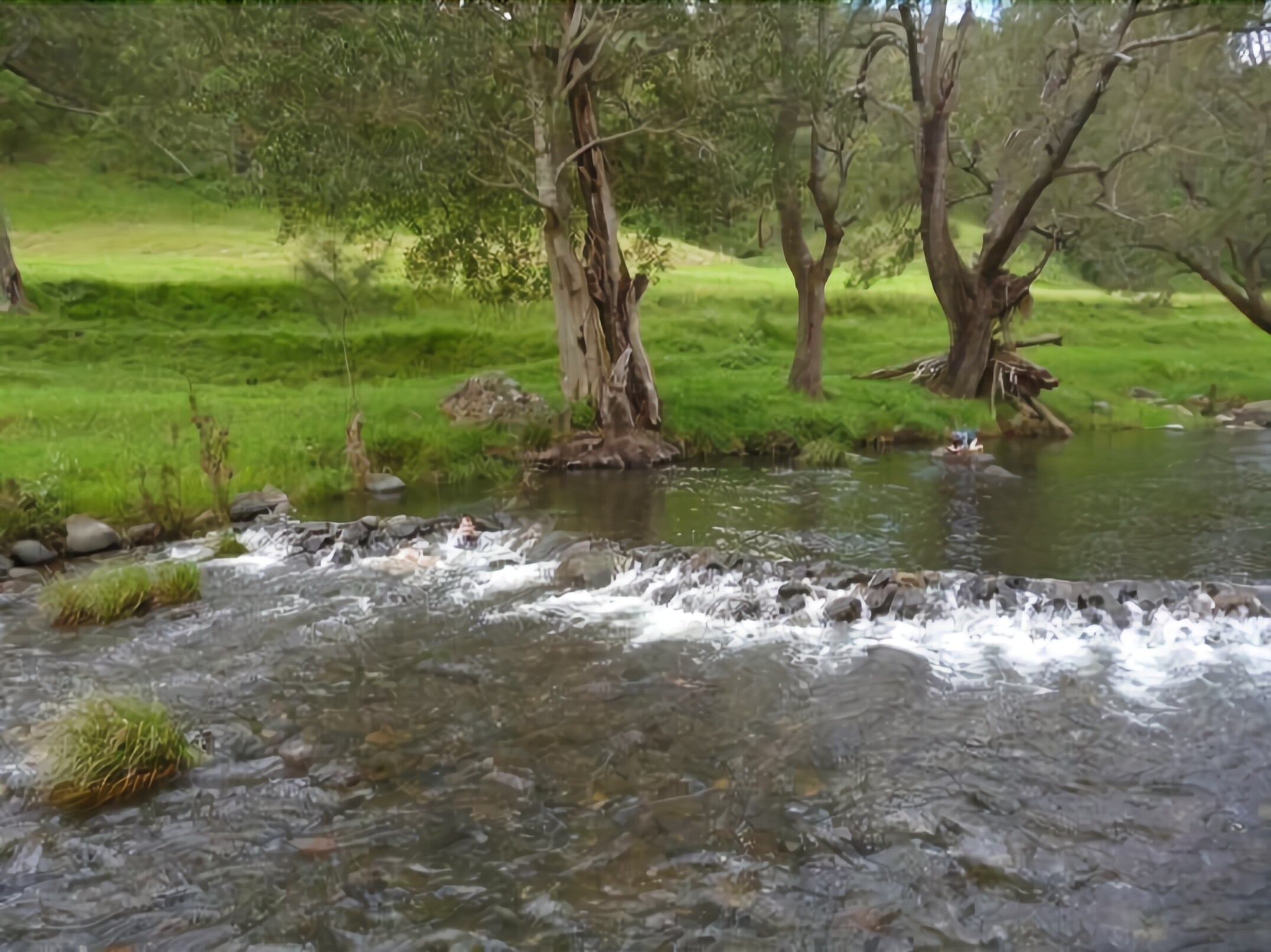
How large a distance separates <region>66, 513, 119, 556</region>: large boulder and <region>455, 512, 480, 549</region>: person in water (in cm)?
563

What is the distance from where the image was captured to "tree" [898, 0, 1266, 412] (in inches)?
1008

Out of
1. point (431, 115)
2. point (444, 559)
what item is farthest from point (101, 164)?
point (444, 559)

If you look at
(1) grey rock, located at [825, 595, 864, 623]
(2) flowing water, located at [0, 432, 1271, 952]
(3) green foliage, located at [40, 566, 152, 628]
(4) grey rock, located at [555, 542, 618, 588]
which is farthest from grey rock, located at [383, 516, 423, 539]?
(1) grey rock, located at [825, 595, 864, 623]

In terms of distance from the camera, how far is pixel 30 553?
582 inches

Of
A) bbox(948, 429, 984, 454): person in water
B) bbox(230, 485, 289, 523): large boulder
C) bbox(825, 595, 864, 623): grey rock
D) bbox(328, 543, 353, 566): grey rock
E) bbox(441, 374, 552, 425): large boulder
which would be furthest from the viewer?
bbox(441, 374, 552, 425): large boulder

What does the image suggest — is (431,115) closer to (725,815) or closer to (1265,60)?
(725,815)

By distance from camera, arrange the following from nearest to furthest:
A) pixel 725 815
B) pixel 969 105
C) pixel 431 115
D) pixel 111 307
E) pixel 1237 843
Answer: pixel 1237 843
pixel 725 815
pixel 431 115
pixel 969 105
pixel 111 307

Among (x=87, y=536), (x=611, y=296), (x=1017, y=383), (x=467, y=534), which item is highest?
(x=611, y=296)

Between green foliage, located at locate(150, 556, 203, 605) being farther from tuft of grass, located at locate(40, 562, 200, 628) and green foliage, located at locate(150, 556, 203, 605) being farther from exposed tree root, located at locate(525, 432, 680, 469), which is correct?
exposed tree root, located at locate(525, 432, 680, 469)

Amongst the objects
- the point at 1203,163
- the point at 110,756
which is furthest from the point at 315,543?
the point at 1203,163

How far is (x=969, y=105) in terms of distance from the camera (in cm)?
3275

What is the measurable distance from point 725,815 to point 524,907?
5.86ft

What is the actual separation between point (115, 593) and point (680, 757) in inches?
324

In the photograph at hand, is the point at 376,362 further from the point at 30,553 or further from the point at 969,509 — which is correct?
the point at 969,509
